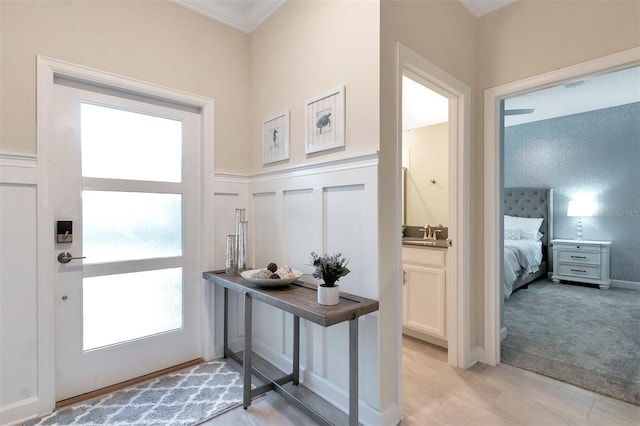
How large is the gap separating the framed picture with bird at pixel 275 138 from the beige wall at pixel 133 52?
275 mm

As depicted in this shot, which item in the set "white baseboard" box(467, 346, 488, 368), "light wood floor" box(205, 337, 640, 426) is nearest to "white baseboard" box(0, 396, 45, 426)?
"light wood floor" box(205, 337, 640, 426)

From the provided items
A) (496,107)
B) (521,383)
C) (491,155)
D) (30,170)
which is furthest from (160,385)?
(496,107)

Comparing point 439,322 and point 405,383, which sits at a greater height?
point 439,322

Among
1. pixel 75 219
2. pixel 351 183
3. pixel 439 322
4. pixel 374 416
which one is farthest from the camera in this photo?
pixel 439 322

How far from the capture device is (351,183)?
1854 mm

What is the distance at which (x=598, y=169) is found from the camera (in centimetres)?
503

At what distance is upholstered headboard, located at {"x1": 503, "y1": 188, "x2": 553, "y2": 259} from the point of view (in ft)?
18.2

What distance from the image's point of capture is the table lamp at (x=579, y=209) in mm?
5098

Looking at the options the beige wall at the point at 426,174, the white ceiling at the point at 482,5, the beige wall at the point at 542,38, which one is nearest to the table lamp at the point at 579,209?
the beige wall at the point at 426,174

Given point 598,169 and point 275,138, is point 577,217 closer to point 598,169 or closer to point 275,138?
point 598,169

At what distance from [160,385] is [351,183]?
1.89 meters

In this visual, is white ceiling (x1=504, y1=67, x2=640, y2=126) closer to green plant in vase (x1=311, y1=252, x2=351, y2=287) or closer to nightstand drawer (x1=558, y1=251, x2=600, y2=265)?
nightstand drawer (x1=558, y1=251, x2=600, y2=265)

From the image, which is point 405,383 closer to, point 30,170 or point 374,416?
point 374,416

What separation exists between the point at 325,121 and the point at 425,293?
6.05ft
